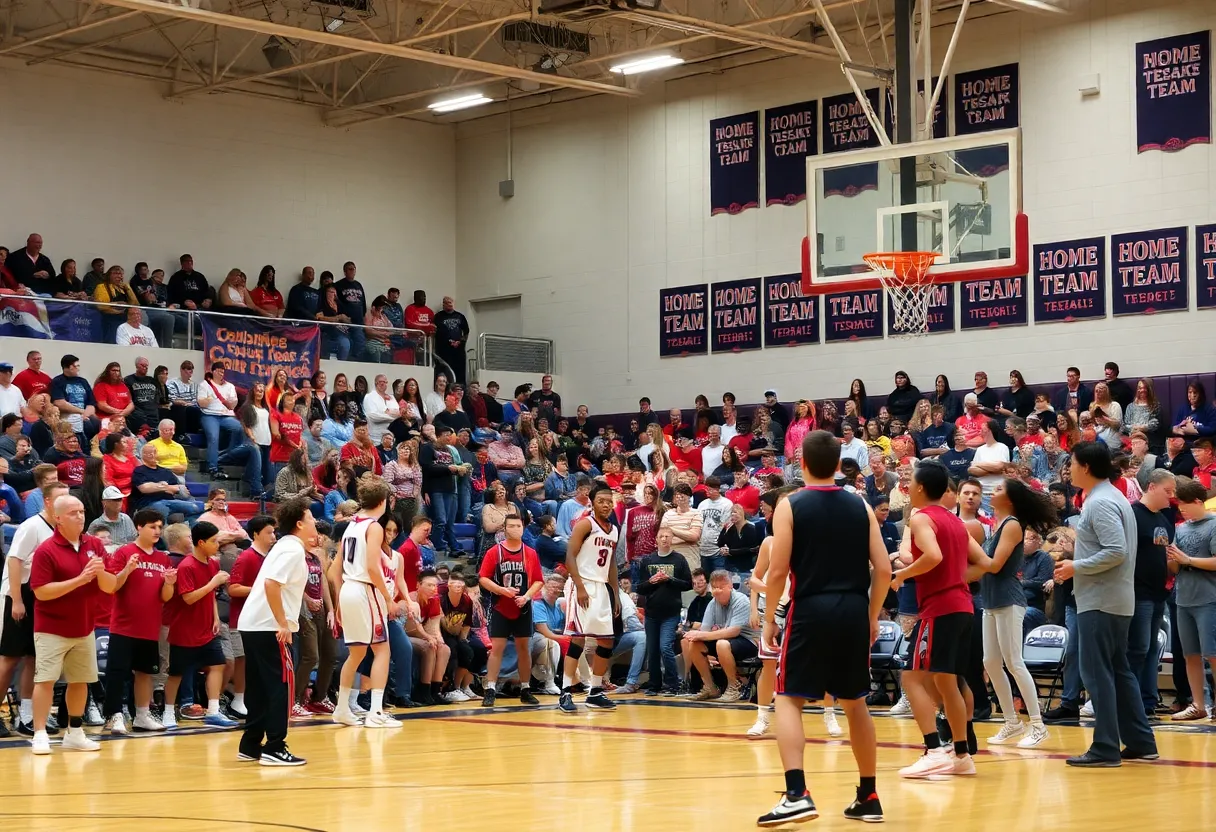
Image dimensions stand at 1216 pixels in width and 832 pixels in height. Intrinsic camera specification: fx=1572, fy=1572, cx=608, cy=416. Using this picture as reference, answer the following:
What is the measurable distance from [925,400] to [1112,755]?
1182 cm

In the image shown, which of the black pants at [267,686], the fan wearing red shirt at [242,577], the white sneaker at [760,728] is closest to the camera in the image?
the black pants at [267,686]

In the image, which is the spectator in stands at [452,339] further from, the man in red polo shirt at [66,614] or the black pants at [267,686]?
the black pants at [267,686]

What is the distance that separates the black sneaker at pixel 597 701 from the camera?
14734 millimetres

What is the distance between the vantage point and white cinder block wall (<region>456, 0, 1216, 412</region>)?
69.7ft

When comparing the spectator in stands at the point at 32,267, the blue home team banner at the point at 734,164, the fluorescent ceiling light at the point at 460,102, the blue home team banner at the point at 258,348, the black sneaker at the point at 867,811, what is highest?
the fluorescent ceiling light at the point at 460,102

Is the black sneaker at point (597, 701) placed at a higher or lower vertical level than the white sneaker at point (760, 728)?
lower

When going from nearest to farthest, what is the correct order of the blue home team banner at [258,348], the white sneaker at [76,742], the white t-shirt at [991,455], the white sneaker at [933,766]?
the white sneaker at [933,766] → the white sneaker at [76,742] → the white t-shirt at [991,455] → the blue home team banner at [258,348]

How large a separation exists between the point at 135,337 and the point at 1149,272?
1395 cm

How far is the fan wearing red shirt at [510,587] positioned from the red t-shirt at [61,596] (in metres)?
4.08

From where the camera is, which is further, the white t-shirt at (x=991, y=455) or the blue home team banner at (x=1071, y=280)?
the blue home team banner at (x=1071, y=280)

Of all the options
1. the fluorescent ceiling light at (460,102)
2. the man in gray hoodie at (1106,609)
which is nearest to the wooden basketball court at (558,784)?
the man in gray hoodie at (1106,609)

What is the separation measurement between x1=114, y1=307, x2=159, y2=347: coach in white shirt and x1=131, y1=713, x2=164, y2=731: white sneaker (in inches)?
390

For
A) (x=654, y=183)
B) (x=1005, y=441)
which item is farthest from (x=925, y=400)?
(x=654, y=183)

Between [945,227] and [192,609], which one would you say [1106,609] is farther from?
[192,609]
